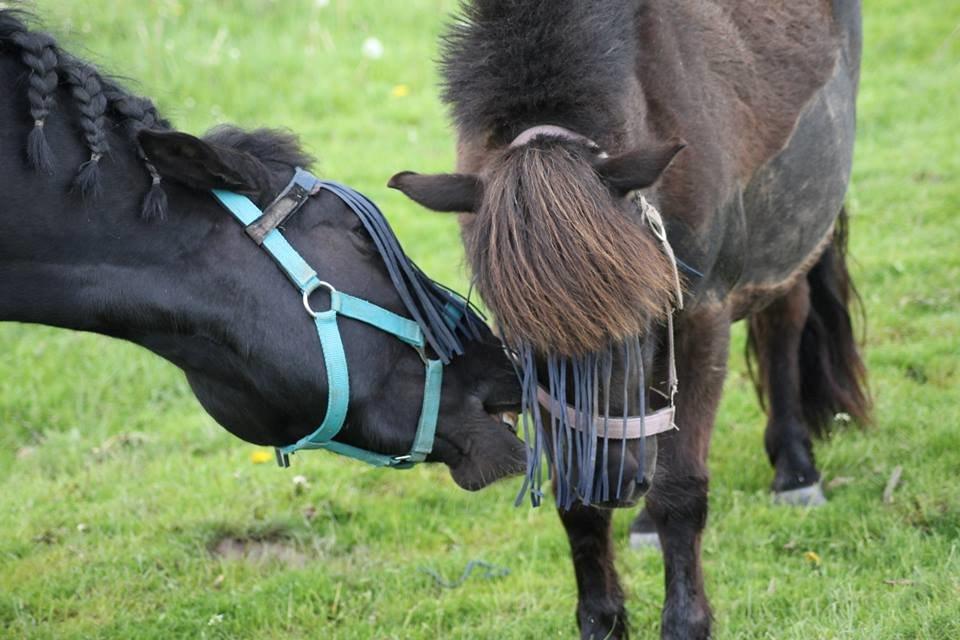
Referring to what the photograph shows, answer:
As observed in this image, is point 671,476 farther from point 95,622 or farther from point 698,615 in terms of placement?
point 95,622

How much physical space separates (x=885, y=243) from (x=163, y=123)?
→ 546cm

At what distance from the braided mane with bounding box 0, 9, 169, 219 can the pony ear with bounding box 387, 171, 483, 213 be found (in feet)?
1.97

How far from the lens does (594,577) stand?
378 centimetres

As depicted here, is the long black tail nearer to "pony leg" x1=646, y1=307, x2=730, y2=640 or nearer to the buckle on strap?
"pony leg" x1=646, y1=307, x2=730, y2=640

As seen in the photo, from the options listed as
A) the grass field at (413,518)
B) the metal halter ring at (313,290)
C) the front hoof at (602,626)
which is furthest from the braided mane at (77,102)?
the front hoof at (602,626)

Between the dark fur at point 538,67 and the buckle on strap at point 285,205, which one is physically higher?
the dark fur at point 538,67

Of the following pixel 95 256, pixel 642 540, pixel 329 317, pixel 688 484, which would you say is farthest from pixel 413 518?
pixel 95 256

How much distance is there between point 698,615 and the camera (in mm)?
3551

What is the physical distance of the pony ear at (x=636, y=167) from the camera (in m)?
2.79

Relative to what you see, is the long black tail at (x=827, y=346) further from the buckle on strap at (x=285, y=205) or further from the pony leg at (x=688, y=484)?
the buckle on strap at (x=285, y=205)

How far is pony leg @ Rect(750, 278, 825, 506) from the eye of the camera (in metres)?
5.02

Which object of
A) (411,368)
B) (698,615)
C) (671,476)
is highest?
(411,368)

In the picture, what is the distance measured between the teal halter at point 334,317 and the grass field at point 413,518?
308 millimetres

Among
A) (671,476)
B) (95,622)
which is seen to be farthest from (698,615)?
(95,622)
